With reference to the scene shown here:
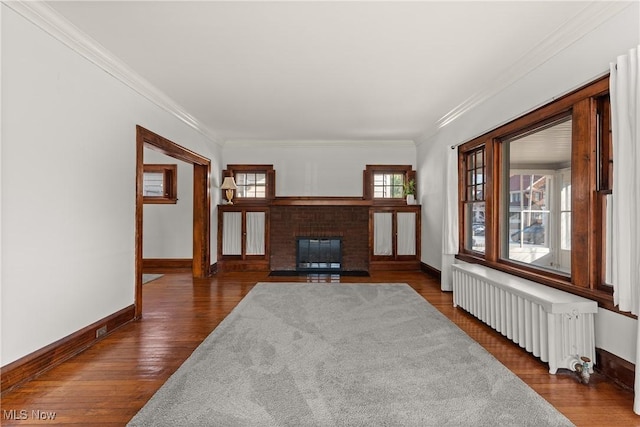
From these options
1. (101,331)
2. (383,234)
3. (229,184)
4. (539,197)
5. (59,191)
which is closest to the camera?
(59,191)

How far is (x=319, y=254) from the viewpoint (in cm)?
685

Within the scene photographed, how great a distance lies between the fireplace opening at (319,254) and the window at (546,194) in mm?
2729

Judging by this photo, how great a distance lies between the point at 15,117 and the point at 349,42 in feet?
8.59

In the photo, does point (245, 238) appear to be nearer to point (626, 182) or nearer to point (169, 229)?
point (169, 229)

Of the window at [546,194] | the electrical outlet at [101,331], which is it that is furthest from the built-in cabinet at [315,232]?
the electrical outlet at [101,331]

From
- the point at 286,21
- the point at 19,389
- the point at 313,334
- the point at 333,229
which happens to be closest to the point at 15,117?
the point at 19,389

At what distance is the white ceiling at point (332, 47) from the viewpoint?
237 centimetres

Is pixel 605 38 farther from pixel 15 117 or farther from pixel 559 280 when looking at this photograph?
pixel 15 117

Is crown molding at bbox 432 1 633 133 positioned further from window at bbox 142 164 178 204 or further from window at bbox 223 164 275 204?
window at bbox 142 164 178 204

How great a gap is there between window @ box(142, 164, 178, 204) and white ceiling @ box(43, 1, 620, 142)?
8.43ft

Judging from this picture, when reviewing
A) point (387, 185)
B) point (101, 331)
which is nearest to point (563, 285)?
point (101, 331)

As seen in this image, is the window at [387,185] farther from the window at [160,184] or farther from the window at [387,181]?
the window at [160,184]

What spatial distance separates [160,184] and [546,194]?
687cm

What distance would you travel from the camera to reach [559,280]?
9.13 ft
